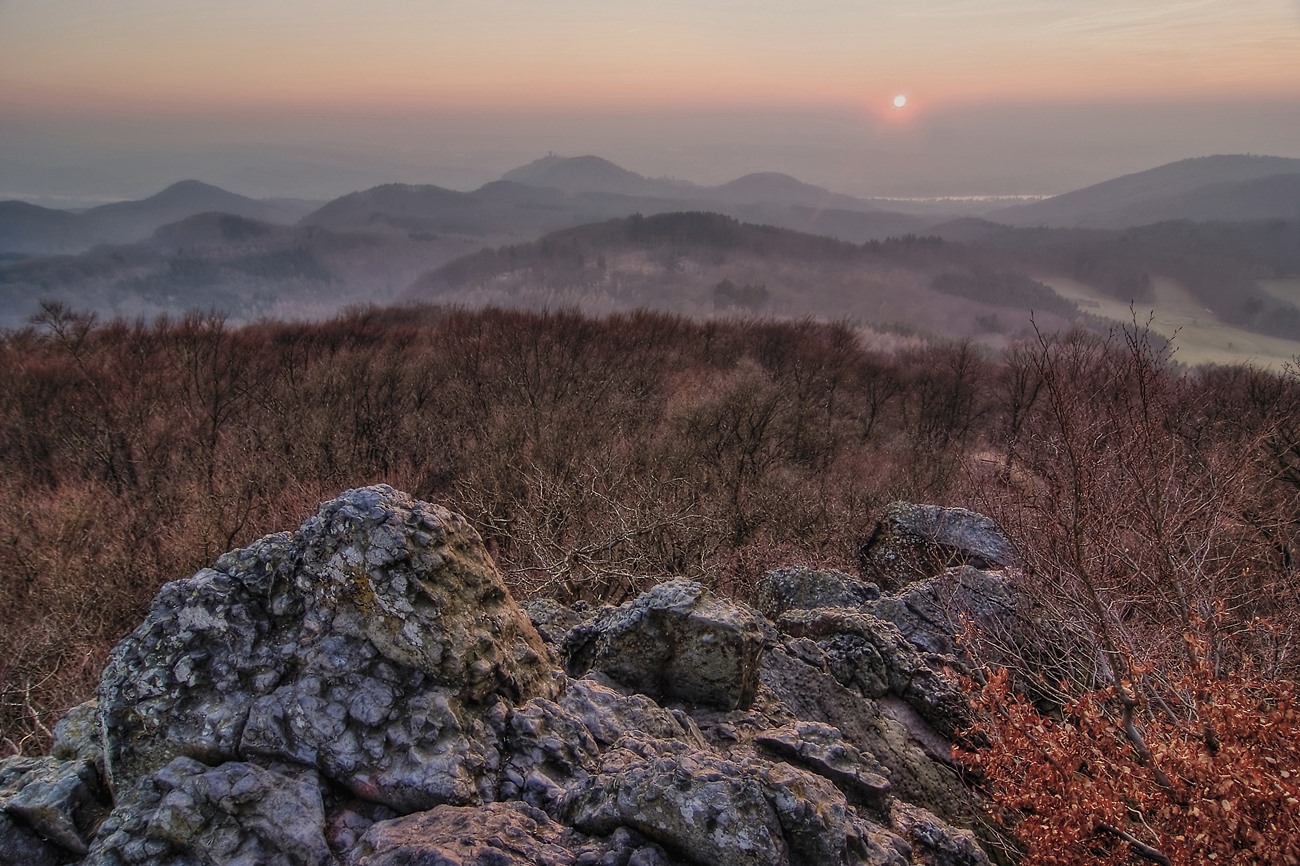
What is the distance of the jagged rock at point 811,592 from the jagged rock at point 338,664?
643cm

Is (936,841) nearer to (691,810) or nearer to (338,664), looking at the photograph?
(691,810)

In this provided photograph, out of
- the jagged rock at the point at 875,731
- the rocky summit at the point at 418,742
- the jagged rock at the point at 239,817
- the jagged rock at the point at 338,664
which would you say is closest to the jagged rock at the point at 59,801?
the rocky summit at the point at 418,742

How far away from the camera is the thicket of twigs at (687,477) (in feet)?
31.1

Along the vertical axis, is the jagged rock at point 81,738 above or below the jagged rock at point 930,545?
above

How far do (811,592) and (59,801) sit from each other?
952 centimetres

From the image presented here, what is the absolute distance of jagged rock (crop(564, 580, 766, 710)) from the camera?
6.30 metres

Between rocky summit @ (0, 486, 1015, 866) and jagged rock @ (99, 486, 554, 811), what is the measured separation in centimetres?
1

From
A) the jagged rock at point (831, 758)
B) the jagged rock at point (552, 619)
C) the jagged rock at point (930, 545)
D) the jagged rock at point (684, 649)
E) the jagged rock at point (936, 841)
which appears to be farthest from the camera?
the jagged rock at point (930, 545)

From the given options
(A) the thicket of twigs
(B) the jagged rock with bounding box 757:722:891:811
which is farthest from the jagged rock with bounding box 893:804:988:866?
(A) the thicket of twigs

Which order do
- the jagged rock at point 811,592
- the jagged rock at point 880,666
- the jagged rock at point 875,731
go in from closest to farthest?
the jagged rock at point 875,731, the jagged rock at point 880,666, the jagged rock at point 811,592

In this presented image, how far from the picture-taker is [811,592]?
1094 cm

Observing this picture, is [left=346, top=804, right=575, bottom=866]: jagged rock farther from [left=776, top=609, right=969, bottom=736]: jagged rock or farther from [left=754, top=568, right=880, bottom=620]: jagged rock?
[left=754, top=568, right=880, bottom=620]: jagged rock

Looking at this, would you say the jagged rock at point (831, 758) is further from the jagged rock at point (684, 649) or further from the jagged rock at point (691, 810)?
the jagged rock at point (691, 810)

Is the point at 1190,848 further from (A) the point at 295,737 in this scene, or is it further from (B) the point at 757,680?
(A) the point at 295,737
